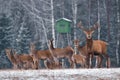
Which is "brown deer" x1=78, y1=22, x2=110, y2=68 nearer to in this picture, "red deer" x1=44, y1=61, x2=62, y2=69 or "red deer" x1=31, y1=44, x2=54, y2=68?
"red deer" x1=44, y1=61, x2=62, y2=69

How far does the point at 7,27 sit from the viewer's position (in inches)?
1766

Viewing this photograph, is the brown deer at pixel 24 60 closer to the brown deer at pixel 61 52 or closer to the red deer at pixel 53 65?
the red deer at pixel 53 65

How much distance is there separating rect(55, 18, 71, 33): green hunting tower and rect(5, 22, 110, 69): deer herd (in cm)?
1630

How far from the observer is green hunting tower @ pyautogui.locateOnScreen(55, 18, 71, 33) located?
43156 mm

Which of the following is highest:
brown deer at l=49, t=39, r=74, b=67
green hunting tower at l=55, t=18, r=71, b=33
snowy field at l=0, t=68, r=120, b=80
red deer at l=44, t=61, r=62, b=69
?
green hunting tower at l=55, t=18, r=71, b=33

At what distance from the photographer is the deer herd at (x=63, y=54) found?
19.9 m

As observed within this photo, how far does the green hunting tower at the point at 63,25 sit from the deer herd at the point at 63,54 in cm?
1630

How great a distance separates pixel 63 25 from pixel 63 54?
1862 cm

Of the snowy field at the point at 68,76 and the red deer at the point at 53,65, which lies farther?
the red deer at the point at 53,65

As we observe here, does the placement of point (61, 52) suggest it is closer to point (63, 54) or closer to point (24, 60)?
point (63, 54)

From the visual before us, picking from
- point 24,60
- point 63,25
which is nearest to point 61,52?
point 24,60

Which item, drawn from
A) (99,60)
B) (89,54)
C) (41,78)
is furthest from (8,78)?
(99,60)

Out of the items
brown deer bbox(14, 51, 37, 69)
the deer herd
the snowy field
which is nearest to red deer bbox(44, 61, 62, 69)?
the deer herd

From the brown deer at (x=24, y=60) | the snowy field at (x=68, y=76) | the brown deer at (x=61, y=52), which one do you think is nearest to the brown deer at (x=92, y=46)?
the brown deer at (x=61, y=52)
